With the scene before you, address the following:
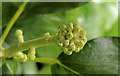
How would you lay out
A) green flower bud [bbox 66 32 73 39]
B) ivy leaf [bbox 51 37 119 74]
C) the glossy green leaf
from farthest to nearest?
the glossy green leaf
ivy leaf [bbox 51 37 119 74]
green flower bud [bbox 66 32 73 39]

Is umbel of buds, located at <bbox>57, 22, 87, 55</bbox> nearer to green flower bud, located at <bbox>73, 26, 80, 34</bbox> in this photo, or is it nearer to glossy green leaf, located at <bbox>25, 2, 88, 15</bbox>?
green flower bud, located at <bbox>73, 26, 80, 34</bbox>

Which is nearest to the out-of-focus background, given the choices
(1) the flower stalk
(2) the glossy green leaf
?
(2) the glossy green leaf

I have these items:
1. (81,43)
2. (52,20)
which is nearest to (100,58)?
(81,43)

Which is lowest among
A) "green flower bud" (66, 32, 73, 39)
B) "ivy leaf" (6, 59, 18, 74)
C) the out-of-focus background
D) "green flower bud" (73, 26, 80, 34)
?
"ivy leaf" (6, 59, 18, 74)

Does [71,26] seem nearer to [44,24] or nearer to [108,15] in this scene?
[44,24]

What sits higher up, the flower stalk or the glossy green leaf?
the glossy green leaf

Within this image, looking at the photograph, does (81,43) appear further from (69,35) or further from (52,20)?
(52,20)

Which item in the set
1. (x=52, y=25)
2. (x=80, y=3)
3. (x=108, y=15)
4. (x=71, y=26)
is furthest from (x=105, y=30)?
(x=71, y=26)

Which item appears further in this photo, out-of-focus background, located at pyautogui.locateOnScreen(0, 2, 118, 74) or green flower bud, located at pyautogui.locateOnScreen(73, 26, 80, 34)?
out-of-focus background, located at pyautogui.locateOnScreen(0, 2, 118, 74)
